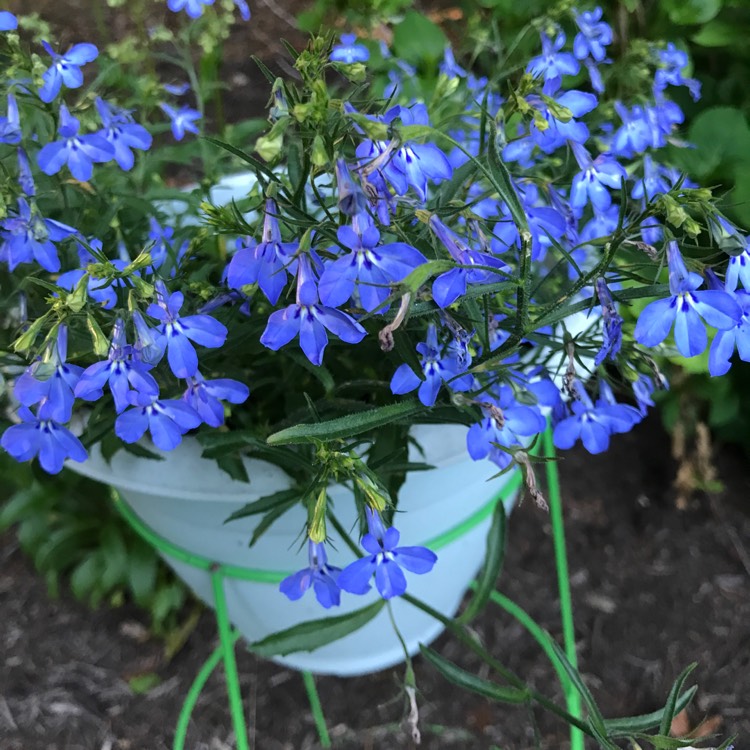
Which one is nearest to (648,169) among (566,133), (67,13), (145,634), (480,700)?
(566,133)

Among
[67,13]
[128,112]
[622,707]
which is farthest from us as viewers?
[67,13]

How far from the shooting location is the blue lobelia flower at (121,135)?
0.71 meters

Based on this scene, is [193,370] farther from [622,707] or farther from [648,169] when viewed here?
[622,707]

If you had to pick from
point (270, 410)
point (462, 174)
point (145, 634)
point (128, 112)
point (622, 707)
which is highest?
point (128, 112)

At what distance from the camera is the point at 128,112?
737mm

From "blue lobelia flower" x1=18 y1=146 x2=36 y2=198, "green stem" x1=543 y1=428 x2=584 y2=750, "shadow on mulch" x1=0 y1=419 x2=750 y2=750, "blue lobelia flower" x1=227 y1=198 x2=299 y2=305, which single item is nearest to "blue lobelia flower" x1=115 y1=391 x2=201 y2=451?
"blue lobelia flower" x1=227 y1=198 x2=299 y2=305

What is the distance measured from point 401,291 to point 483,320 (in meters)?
0.15

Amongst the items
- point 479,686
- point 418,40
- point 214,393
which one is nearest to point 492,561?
point 479,686

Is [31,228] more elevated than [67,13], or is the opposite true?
[67,13]

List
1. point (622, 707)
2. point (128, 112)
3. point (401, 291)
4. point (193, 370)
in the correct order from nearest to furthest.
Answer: point (401, 291), point (193, 370), point (128, 112), point (622, 707)

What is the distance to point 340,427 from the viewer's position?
0.53 metres

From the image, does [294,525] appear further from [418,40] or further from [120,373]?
[418,40]

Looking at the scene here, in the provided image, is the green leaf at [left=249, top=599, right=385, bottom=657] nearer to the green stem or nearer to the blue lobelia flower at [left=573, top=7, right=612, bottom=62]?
the green stem

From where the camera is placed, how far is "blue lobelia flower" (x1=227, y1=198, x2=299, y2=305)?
0.51 meters
